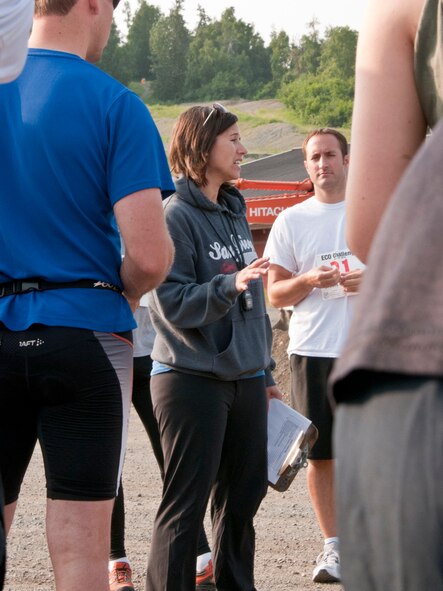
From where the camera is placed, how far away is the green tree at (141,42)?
4732 inches

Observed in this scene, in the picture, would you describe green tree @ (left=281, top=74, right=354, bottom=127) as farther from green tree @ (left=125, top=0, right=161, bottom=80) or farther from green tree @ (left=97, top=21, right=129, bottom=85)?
green tree @ (left=125, top=0, right=161, bottom=80)

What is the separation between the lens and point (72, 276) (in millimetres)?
2824

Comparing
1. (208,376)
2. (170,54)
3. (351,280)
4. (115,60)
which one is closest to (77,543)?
(208,376)

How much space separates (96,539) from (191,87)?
112 m

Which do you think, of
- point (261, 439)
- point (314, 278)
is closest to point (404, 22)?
point (261, 439)

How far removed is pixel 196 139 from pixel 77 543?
2.18 m

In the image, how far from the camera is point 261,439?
A: 4.20 m

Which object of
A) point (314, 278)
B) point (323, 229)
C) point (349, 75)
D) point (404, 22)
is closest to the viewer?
point (404, 22)

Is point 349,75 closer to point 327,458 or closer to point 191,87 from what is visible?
point 191,87

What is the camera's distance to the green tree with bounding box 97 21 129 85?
110 meters

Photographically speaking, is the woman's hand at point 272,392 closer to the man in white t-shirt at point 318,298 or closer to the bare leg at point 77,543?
the man in white t-shirt at point 318,298

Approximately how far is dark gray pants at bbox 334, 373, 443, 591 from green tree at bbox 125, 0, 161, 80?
11854cm

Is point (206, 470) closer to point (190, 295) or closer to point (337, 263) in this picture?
point (190, 295)

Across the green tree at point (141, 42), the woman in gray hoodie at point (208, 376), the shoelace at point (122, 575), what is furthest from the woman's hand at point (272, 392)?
the green tree at point (141, 42)
